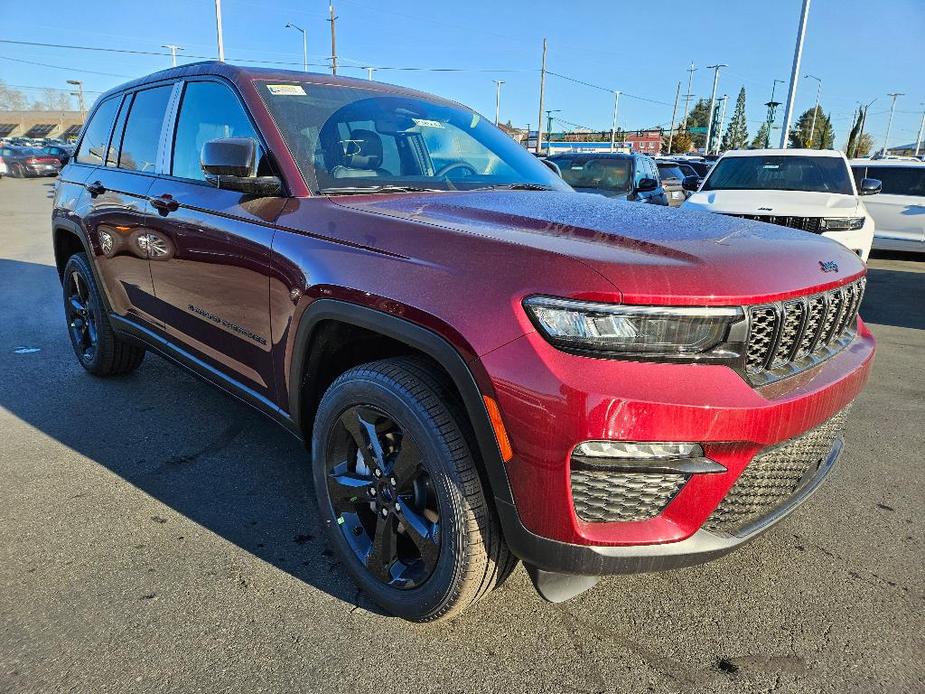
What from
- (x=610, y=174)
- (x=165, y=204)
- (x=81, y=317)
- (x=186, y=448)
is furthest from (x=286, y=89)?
(x=610, y=174)

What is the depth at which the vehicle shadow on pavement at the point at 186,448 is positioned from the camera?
2.69m

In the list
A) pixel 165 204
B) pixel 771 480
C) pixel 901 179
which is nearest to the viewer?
pixel 771 480

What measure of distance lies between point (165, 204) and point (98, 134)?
69.7 inches

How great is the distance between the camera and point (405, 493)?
2156mm

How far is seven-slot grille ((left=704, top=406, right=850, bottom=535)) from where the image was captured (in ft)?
6.04

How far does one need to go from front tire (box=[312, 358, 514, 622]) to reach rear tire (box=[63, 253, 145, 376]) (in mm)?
2475

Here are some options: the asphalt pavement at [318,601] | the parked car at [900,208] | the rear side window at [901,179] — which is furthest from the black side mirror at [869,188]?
the asphalt pavement at [318,601]

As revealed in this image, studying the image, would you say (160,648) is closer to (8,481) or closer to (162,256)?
(8,481)

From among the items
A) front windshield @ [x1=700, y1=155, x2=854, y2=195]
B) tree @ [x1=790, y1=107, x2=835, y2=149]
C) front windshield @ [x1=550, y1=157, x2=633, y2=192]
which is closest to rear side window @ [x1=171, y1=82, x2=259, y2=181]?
front windshield @ [x1=700, y1=155, x2=854, y2=195]

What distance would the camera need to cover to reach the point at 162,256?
3273 mm

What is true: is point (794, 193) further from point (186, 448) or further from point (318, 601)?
point (318, 601)

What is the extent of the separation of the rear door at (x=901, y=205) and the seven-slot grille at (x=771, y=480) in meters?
10.1

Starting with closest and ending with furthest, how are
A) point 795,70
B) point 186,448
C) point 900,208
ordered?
1. point 186,448
2. point 900,208
3. point 795,70

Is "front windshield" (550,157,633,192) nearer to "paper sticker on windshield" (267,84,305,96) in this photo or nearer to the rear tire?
the rear tire
